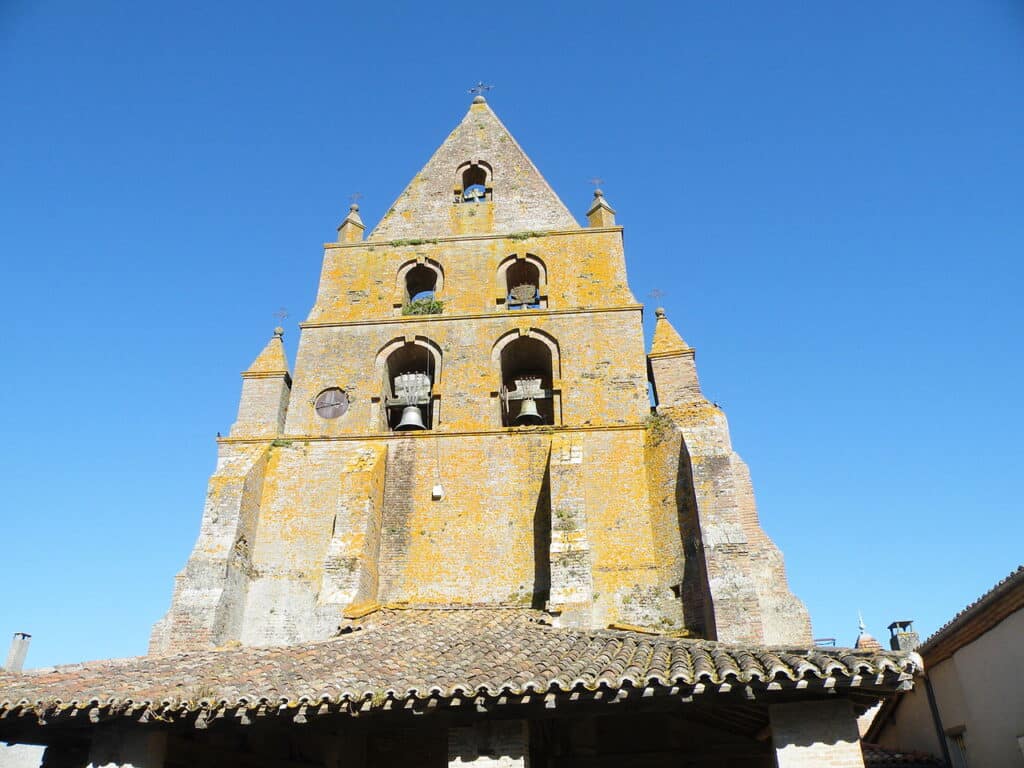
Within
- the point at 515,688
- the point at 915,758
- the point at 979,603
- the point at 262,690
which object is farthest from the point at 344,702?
the point at 915,758

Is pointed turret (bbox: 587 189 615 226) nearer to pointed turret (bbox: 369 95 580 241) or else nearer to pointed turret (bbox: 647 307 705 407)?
pointed turret (bbox: 369 95 580 241)

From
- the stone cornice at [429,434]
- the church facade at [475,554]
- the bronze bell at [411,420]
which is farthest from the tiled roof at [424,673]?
the bronze bell at [411,420]

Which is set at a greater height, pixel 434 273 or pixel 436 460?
pixel 434 273

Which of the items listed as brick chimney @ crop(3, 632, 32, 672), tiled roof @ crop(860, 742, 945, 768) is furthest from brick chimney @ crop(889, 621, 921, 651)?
brick chimney @ crop(3, 632, 32, 672)

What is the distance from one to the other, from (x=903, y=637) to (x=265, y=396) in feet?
52.1

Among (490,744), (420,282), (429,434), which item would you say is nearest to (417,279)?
(420,282)

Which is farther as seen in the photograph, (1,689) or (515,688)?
(1,689)

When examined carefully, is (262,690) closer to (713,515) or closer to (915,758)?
(713,515)

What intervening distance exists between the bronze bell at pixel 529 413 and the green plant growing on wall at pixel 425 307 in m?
3.32

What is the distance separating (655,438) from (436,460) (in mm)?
4435

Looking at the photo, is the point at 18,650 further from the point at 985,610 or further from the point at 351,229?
the point at 985,610

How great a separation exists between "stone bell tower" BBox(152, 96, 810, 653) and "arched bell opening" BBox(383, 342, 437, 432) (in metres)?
0.05

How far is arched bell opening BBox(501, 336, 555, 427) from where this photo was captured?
1645 cm

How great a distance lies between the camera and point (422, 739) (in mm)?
11281
